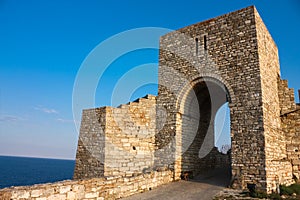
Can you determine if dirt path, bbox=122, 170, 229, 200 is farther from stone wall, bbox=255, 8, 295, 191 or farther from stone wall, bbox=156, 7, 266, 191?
stone wall, bbox=255, 8, 295, 191

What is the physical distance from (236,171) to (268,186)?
1127mm

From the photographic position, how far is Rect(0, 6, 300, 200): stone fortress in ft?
27.6

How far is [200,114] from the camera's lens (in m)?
12.6

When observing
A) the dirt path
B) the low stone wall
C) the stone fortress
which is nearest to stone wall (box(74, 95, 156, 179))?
the stone fortress

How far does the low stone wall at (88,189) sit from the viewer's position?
4445 millimetres

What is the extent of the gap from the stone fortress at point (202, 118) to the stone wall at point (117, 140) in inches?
1.7

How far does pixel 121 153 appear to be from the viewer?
9992mm

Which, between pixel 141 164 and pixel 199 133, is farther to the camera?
pixel 199 133

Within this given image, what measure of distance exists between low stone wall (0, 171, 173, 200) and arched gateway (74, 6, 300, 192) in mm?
2574

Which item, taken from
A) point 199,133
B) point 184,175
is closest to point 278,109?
point 199,133

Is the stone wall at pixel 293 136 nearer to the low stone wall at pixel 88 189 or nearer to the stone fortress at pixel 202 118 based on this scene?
the stone fortress at pixel 202 118

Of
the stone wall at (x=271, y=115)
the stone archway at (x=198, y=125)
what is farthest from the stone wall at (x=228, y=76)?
the stone wall at (x=271, y=115)

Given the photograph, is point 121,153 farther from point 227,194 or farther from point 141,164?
point 227,194

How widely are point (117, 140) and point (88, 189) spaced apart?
4.44 m
